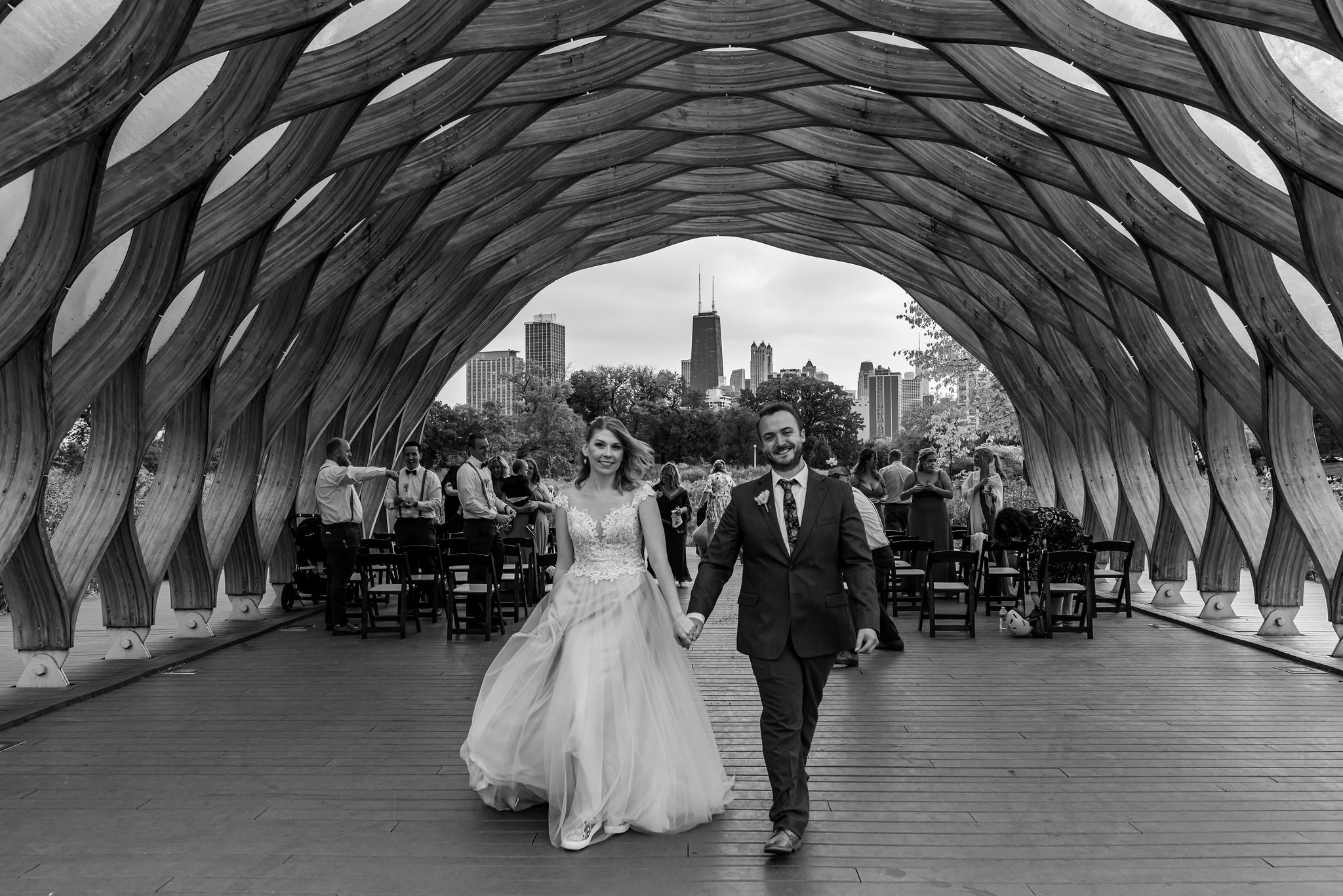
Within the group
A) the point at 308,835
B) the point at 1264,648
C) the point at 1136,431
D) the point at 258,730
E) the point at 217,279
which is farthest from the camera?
the point at 1136,431

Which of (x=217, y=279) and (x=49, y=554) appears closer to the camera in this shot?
(x=49, y=554)

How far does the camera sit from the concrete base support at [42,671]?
30.1ft

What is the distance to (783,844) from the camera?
504cm

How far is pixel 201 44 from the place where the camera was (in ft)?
25.4

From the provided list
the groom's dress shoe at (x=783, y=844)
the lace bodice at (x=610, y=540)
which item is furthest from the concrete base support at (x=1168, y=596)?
the groom's dress shoe at (x=783, y=844)

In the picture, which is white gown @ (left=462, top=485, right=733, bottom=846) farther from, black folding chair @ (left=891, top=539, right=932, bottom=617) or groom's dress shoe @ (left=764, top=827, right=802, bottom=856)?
black folding chair @ (left=891, top=539, right=932, bottom=617)

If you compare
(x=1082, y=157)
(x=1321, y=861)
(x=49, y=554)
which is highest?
(x=1082, y=157)

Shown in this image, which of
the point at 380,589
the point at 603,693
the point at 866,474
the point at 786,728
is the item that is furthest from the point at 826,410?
the point at 786,728

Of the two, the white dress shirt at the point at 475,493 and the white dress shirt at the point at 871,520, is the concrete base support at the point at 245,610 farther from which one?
the white dress shirt at the point at 871,520

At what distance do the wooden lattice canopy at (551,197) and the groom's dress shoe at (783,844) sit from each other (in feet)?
18.8

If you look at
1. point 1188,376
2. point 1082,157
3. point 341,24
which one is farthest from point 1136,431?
point 341,24

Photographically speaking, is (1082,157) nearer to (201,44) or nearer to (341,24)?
(341,24)

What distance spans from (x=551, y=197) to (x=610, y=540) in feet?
44.1

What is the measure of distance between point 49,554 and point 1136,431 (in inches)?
608
